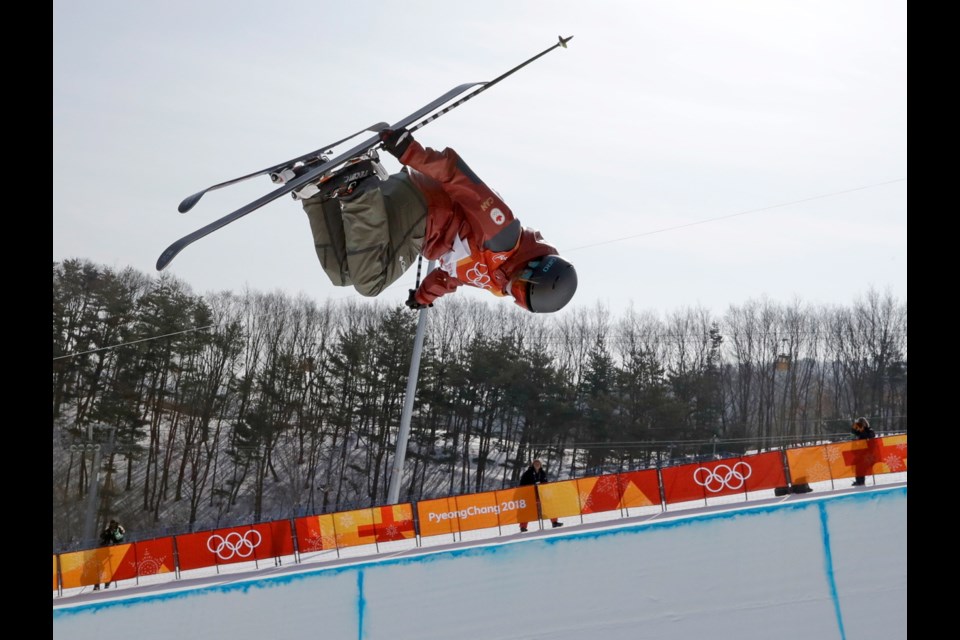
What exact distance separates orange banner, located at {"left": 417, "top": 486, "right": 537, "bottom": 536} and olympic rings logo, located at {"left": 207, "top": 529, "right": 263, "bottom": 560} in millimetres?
2843

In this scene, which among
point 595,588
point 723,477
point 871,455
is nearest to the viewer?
point 595,588

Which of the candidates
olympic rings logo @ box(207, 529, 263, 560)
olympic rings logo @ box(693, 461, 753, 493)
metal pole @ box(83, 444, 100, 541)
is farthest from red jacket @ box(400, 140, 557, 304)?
metal pole @ box(83, 444, 100, 541)

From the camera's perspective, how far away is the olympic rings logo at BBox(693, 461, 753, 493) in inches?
528

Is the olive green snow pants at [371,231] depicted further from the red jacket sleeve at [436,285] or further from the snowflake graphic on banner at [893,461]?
the snowflake graphic on banner at [893,461]

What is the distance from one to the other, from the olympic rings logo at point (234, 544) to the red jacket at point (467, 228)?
11353mm

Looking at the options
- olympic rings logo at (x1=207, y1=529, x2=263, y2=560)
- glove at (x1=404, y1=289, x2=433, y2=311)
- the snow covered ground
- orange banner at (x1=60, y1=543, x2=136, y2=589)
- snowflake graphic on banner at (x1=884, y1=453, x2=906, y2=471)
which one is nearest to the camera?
glove at (x1=404, y1=289, x2=433, y2=311)

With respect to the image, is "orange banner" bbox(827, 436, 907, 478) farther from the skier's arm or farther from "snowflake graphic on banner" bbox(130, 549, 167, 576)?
"snowflake graphic on banner" bbox(130, 549, 167, 576)

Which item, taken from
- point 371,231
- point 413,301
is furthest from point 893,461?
point 371,231

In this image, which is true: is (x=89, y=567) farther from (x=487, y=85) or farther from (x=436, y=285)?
(x=487, y=85)

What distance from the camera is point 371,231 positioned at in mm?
3590

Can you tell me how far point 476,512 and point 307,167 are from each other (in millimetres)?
11336
